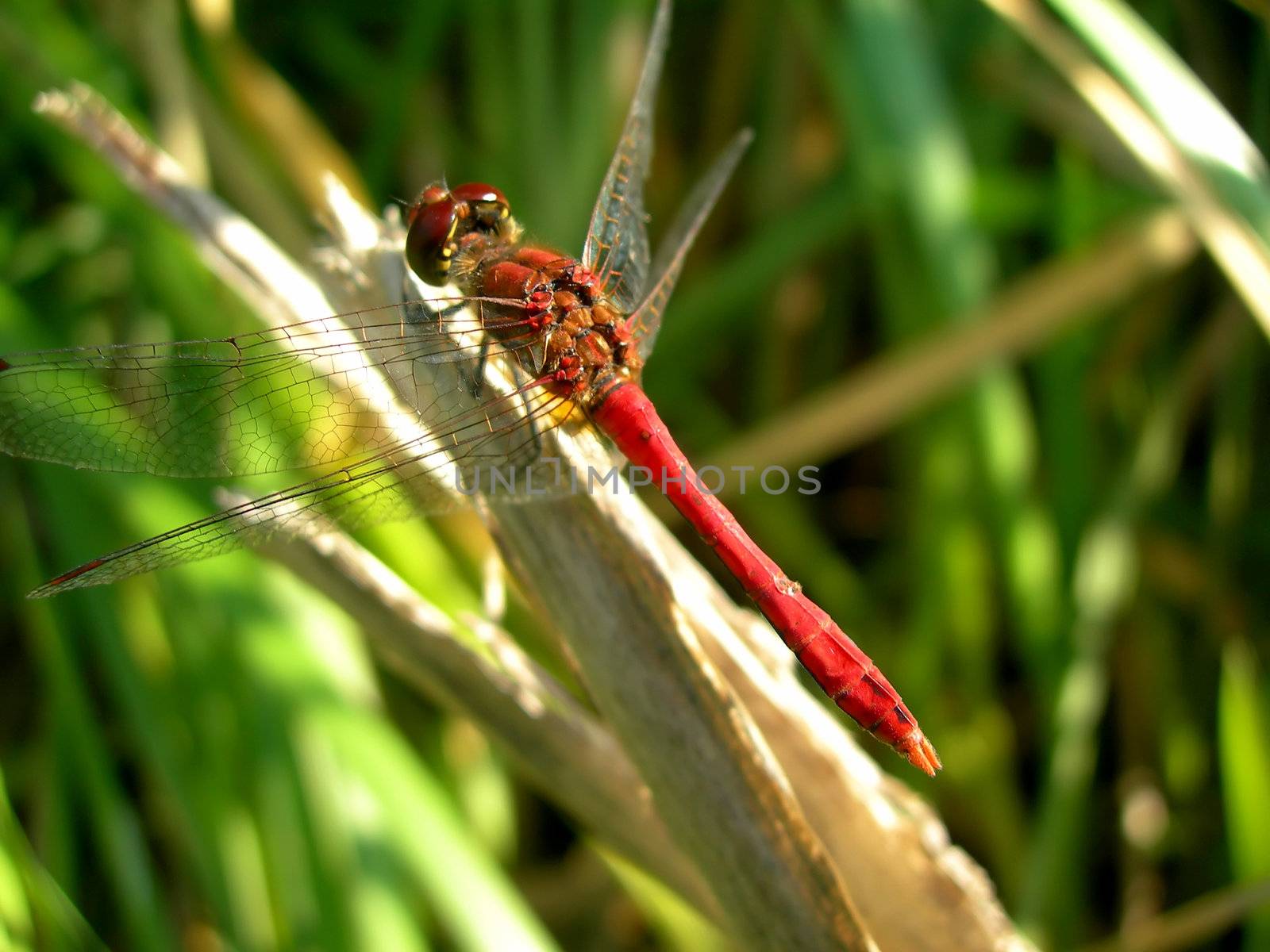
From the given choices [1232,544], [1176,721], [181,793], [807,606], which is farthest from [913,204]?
[181,793]

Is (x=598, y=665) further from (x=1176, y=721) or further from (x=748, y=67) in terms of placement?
(x=748, y=67)

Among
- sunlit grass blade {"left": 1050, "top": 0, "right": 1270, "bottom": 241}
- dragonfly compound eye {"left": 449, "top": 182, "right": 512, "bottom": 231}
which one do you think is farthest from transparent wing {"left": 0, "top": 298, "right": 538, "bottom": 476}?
sunlit grass blade {"left": 1050, "top": 0, "right": 1270, "bottom": 241}

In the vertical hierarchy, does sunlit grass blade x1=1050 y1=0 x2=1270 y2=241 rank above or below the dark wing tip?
below

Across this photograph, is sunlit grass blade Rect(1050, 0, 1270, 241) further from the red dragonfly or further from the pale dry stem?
the pale dry stem

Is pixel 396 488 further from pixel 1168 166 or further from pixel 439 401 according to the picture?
pixel 1168 166

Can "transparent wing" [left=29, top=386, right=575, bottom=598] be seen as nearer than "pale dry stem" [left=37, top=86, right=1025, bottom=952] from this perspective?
No

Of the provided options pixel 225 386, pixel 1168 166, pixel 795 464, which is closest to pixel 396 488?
pixel 225 386

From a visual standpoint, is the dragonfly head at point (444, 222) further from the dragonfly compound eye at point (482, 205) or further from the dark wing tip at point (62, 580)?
the dark wing tip at point (62, 580)
